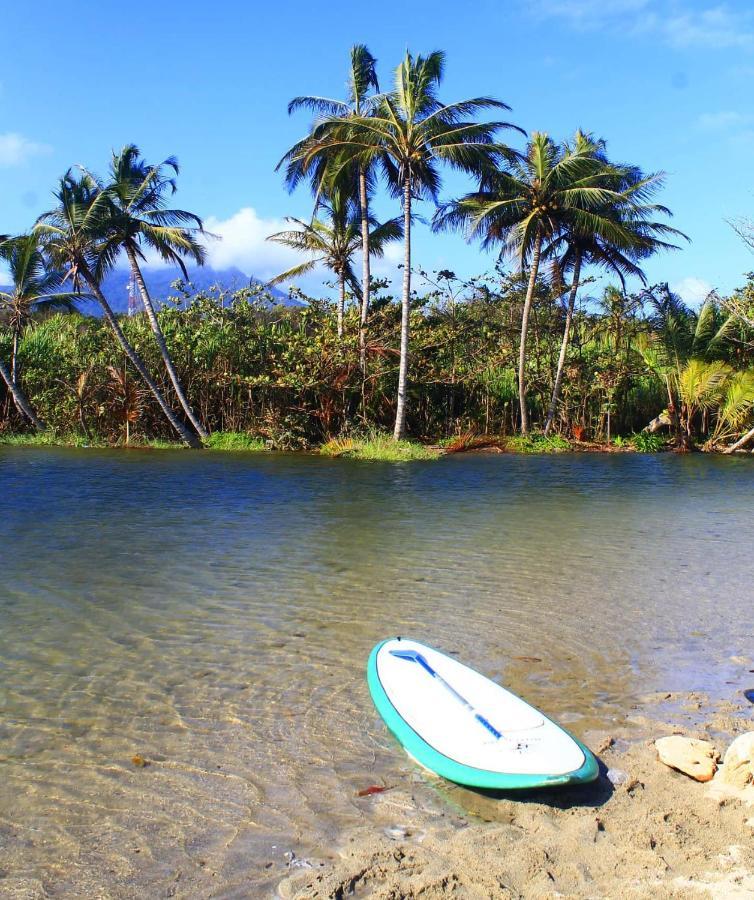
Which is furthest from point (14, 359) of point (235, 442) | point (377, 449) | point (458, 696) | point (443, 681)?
point (458, 696)

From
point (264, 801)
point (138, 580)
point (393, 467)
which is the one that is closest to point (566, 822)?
point (264, 801)

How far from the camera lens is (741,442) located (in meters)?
24.6

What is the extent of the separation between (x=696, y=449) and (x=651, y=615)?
66.2 feet

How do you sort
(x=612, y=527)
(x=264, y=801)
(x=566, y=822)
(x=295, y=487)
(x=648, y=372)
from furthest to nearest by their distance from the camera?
1. (x=648, y=372)
2. (x=295, y=487)
3. (x=612, y=527)
4. (x=264, y=801)
5. (x=566, y=822)

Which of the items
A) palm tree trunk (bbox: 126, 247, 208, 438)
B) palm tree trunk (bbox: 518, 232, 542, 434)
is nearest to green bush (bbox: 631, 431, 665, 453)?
palm tree trunk (bbox: 518, 232, 542, 434)

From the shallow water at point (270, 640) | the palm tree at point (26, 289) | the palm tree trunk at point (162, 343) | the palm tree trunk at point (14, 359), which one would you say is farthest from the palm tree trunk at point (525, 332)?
the palm tree trunk at point (14, 359)

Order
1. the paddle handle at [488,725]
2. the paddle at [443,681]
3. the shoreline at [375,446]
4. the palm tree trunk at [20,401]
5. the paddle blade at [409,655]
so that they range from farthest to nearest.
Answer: the palm tree trunk at [20,401]
the shoreline at [375,446]
the paddle blade at [409,655]
the paddle at [443,681]
the paddle handle at [488,725]

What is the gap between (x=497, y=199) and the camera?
83.4 ft

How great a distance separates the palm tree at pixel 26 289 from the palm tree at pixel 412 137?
9899mm

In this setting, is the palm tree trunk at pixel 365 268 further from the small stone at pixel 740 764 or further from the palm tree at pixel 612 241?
the small stone at pixel 740 764

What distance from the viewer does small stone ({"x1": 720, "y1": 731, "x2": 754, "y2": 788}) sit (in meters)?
3.76

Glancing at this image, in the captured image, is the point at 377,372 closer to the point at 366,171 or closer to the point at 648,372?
the point at 366,171

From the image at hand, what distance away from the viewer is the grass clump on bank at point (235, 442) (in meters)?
25.0

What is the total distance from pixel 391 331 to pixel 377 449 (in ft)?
16.9
